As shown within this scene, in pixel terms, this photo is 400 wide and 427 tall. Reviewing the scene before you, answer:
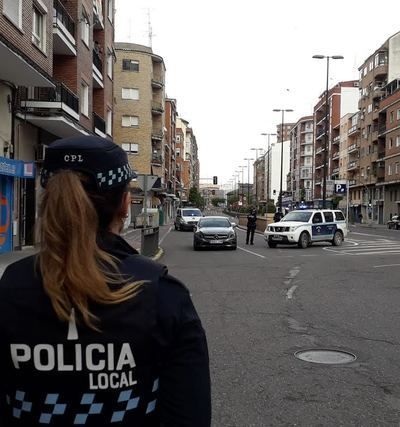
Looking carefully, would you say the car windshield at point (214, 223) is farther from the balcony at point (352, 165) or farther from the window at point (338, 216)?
the balcony at point (352, 165)

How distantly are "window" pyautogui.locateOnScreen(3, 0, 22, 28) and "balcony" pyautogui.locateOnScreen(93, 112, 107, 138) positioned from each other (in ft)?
38.3

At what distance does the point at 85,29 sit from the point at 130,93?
1255 inches

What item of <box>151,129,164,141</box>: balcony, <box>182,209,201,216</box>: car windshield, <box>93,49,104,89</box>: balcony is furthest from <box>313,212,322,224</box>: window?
<box>151,129,164,141</box>: balcony

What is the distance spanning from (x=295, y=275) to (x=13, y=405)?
12.5 metres

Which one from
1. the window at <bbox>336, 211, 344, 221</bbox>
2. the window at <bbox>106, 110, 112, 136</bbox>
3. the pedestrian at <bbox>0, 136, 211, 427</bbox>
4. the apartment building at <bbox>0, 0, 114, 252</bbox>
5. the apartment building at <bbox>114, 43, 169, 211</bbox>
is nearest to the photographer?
the pedestrian at <bbox>0, 136, 211, 427</bbox>

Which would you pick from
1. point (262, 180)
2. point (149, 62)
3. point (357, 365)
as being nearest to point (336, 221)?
point (357, 365)

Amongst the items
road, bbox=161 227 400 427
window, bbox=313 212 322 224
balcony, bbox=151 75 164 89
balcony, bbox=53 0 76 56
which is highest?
balcony, bbox=151 75 164 89

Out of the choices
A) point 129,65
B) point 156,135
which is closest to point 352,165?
point 156,135

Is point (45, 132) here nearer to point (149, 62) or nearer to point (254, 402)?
point (254, 402)

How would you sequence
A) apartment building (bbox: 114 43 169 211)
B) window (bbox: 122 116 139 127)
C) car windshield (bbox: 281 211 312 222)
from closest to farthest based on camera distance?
car windshield (bbox: 281 211 312 222) → apartment building (bbox: 114 43 169 211) → window (bbox: 122 116 139 127)

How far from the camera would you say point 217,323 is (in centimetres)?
769

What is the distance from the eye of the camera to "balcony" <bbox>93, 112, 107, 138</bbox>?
28047 mm

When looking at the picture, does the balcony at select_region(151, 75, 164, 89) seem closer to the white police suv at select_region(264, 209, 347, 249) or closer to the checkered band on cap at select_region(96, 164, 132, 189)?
the white police suv at select_region(264, 209, 347, 249)

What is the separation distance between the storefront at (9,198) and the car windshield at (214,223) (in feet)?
29.6
